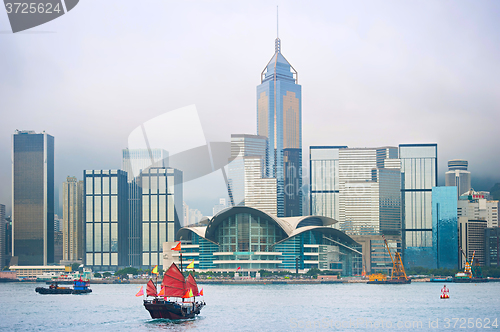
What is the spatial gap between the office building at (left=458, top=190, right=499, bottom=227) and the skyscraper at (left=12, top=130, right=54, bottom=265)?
360 ft

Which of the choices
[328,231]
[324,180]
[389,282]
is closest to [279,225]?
[328,231]

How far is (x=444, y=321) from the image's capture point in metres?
43.1

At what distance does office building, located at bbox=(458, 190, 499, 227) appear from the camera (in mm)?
167375

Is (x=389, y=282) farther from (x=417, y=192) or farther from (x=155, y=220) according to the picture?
(x=155, y=220)

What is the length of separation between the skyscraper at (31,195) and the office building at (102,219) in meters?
19.4

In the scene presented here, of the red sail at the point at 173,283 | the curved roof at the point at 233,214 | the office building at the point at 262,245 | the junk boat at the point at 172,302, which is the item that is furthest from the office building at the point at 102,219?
the red sail at the point at 173,283

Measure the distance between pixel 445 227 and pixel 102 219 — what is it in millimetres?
80019

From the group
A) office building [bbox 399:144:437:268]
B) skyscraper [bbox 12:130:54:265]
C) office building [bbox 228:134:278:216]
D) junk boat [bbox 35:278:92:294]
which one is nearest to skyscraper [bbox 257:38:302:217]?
office building [bbox 228:134:278:216]

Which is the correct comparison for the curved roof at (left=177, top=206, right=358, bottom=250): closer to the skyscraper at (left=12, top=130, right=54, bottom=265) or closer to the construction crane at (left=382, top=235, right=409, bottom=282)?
the construction crane at (left=382, top=235, right=409, bottom=282)

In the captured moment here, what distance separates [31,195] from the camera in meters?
159

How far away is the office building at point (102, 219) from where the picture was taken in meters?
146

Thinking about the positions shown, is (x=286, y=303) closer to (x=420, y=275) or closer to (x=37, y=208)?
(x=420, y=275)

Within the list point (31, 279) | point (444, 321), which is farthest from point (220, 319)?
point (31, 279)

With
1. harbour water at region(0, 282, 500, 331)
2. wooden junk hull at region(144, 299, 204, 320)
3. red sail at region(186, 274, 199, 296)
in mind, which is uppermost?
red sail at region(186, 274, 199, 296)
